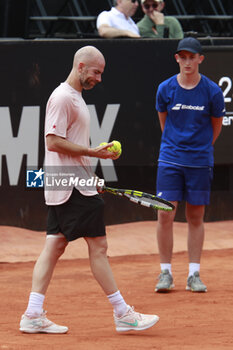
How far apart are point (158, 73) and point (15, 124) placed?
1.77 m

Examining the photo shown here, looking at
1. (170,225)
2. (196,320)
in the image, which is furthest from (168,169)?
(196,320)

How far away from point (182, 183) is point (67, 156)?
1.95m

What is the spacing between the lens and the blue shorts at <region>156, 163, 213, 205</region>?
23.5 feet

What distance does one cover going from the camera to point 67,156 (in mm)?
5504

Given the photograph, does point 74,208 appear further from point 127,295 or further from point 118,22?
point 118,22

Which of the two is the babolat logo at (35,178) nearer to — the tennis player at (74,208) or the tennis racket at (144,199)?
the tennis racket at (144,199)

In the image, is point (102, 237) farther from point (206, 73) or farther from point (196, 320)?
point (206, 73)

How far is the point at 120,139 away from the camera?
32.1ft

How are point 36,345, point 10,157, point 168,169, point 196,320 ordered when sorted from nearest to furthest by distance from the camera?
point 36,345
point 196,320
point 168,169
point 10,157

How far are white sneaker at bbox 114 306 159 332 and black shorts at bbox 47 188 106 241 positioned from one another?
565mm

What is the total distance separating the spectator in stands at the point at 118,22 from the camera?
10.1 metres

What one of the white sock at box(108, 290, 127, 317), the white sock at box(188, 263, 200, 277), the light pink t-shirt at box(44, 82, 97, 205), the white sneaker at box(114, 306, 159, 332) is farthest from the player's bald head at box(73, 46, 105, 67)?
the white sock at box(188, 263, 200, 277)

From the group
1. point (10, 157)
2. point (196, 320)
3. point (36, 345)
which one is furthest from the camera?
point (10, 157)

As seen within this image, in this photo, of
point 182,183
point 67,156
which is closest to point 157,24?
point 182,183
